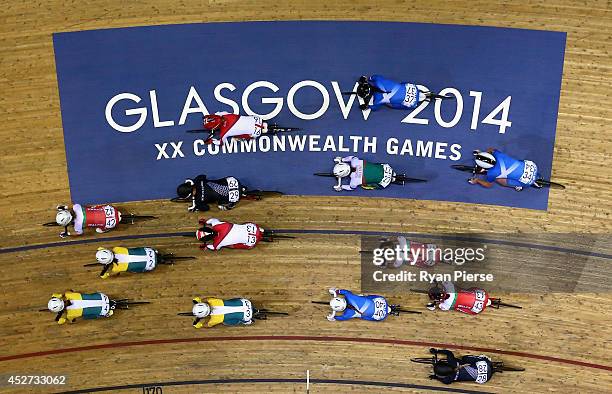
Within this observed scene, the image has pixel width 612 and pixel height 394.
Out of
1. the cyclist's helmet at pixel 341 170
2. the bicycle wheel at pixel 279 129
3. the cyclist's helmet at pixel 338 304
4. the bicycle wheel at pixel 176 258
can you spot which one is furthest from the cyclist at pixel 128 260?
the cyclist's helmet at pixel 341 170

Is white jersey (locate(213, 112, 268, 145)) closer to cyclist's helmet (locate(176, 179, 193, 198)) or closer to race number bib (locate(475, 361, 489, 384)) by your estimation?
cyclist's helmet (locate(176, 179, 193, 198))

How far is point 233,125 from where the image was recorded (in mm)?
12188

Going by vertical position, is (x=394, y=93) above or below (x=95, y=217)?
above

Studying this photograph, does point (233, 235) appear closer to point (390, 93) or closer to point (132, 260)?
point (132, 260)

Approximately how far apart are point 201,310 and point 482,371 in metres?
5.34

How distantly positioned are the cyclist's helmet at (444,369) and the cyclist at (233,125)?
552 centimetres

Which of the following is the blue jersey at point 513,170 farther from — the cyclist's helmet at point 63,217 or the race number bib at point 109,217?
the cyclist's helmet at point 63,217

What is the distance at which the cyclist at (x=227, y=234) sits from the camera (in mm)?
12078

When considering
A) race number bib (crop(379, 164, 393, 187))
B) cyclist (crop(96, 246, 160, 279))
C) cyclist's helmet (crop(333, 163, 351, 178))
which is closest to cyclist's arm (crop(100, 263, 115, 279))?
cyclist (crop(96, 246, 160, 279))

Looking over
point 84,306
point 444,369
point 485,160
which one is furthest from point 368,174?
point 84,306

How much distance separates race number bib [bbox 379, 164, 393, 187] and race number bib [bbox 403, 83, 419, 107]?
1.25 metres

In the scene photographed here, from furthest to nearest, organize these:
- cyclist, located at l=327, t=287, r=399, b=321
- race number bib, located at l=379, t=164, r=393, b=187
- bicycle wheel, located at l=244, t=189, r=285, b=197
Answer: bicycle wheel, located at l=244, t=189, r=285, b=197 → race number bib, located at l=379, t=164, r=393, b=187 → cyclist, located at l=327, t=287, r=399, b=321

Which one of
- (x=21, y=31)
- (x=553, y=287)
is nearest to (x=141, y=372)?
(x=21, y=31)

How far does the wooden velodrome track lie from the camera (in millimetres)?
12477
